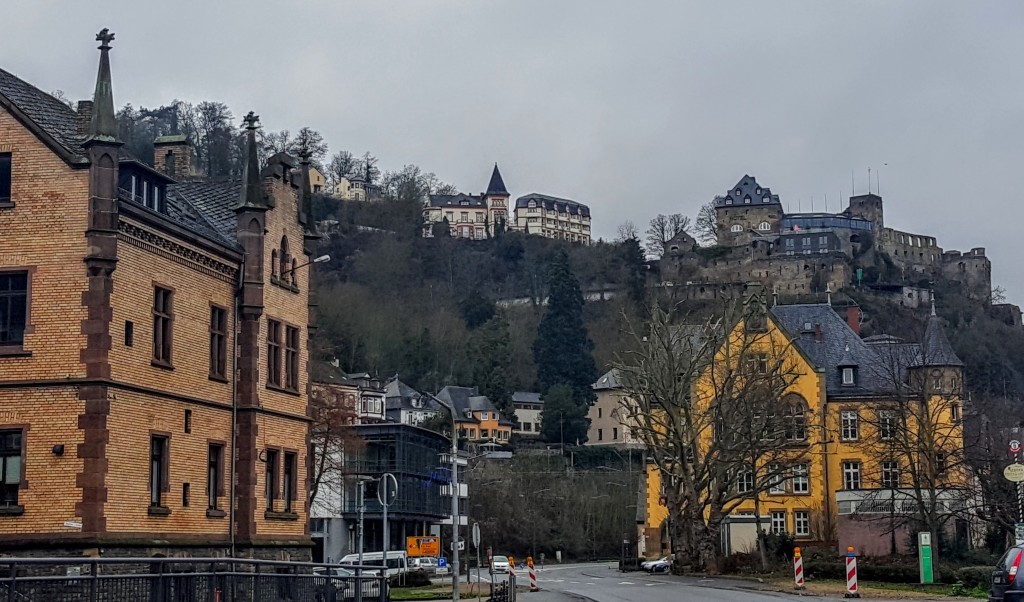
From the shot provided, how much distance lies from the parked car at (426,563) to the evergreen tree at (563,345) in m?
83.4

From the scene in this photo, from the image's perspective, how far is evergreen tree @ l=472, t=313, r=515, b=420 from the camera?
15650 cm

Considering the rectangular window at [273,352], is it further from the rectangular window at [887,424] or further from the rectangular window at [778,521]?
the rectangular window at [778,521]

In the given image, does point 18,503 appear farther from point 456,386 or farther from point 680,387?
point 456,386

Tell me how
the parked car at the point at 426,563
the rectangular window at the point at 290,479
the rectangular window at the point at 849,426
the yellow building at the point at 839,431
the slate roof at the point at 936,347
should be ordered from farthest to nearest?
1. the rectangular window at the point at 849,426
2. the slate roof at the point at 936,347
3. the parked car at the point at 426,563
4. the yellow building at the point at 839,431
5. the rectangular window at the point at 290,479

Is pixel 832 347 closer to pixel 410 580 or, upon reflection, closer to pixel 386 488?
pixel 410 580

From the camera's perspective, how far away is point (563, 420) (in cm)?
15300

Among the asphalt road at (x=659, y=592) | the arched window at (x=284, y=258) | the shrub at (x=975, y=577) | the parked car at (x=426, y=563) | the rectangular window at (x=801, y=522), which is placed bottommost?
the parked car at (x=426, y=563)

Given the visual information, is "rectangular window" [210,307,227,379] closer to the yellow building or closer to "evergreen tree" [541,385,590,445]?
the yellow building

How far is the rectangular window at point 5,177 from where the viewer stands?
3203 cm

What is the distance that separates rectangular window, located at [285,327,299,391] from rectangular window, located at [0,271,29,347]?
32.9ft

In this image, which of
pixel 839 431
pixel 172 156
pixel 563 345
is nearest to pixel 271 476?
pixel 172 156

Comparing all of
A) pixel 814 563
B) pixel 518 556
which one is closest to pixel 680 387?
pixel 814 563

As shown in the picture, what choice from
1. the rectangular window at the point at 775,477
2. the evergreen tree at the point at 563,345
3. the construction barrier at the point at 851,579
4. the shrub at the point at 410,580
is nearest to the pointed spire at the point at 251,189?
the construction barrier at the point at 851,579

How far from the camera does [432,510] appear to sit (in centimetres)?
9681
